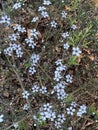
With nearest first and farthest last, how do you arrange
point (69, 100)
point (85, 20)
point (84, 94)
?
point (69, 100), point (84, 94), point (85, 20)

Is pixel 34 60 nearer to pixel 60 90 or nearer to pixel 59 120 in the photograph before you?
pixel 60 90

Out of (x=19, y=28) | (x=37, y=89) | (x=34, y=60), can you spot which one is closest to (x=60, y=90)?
(x=37, y=89)

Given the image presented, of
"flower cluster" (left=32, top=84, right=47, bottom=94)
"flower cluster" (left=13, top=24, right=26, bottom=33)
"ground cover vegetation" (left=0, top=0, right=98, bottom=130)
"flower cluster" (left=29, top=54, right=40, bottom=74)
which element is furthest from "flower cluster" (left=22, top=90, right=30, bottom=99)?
"flower cluster" (left=13, top=24, right=26, bottom=33)

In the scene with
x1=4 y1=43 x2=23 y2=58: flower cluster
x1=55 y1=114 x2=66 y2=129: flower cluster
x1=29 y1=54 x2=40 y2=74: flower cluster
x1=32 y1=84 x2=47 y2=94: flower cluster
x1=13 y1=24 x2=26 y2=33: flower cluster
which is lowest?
x1=55 y1=114 x2=66 y2=129: flower cluster

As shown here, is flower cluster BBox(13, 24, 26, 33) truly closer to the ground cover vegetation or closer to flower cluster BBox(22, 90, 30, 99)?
the ground cover vegetation

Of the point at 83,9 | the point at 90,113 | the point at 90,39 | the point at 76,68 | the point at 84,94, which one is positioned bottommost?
the point at 90,113

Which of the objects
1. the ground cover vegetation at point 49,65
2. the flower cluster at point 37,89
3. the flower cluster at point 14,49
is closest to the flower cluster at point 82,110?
the ground cover vegetation at point 49,65

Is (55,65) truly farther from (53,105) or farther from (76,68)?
(53,105)

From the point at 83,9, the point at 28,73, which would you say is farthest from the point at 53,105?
Result: the point at 83,9
